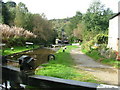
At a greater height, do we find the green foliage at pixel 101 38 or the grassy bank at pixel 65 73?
the green foliage at pixel 101 38

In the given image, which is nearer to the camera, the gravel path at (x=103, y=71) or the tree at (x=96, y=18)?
the gravel path at (x=103, y=71)

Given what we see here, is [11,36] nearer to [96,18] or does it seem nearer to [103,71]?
[103,71]

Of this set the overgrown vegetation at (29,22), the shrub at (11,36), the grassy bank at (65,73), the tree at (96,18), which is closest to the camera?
the grassy bank at (65,73)

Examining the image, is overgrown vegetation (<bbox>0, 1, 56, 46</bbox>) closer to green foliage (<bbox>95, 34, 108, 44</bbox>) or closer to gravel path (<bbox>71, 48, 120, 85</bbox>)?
green foliage (<bbox>95, 34, 108, 44</bbox>)

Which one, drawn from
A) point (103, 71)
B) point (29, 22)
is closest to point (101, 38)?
point (103, 71)

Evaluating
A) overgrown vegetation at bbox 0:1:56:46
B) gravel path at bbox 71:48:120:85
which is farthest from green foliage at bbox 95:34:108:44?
overgrown vegetation at bbox 0:1:56:46

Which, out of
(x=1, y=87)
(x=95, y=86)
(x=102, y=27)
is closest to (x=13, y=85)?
(x=1, y=87)

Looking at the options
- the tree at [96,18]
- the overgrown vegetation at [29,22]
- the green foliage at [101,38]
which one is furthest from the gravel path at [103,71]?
the tree at [96,18]

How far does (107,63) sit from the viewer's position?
8.77 m

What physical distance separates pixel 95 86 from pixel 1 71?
5.65 feet

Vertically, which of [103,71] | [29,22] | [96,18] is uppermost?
[96,18]

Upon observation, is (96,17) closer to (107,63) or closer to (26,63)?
(107,63)

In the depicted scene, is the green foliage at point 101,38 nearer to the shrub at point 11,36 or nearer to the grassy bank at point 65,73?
the shrub at point 11,36

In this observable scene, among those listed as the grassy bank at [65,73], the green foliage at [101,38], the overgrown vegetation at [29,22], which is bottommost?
the grassy bank at [65,73]
